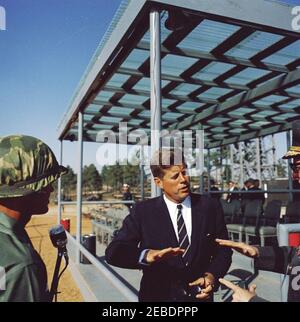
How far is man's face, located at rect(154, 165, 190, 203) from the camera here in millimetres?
1848

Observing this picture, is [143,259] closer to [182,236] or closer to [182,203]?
[182,236]

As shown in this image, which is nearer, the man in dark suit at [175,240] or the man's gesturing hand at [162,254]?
the man's gesturing hand at [162,254]

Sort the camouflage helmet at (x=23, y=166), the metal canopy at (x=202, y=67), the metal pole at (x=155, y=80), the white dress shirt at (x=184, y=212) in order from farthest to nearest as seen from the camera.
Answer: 1. the metal canopy at (x=202, y=67)
2. the metal pole at (x=155, y=80)
3. the white dress shirt at (x=184, y=212)
4. the camouflage helmet at (x=23, y=166)

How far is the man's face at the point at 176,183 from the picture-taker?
185 centimetres

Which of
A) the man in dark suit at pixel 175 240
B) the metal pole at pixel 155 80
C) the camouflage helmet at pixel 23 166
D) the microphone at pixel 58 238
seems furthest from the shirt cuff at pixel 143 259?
the metal pole at pixel 155 80

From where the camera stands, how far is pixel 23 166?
1.09 m

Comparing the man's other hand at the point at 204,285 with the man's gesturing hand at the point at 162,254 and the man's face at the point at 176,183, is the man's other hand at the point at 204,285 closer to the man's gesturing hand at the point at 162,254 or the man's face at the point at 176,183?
the man's gesturing hand at the point at 162,254

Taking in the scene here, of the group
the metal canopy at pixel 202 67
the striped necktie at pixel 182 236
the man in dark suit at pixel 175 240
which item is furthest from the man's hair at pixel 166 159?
the metal canopy at pixel 202 67

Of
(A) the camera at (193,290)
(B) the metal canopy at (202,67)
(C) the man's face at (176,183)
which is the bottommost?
(A) the camera at (193,290)

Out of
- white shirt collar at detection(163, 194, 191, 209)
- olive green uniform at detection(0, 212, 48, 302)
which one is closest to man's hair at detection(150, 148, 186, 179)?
white shirt collar at detection(163, 194, 191, 209)

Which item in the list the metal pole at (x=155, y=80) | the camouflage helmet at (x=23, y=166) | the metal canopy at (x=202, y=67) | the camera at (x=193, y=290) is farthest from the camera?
the metal canopy at (x=202, y=67)

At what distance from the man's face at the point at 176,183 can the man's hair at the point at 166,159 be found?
0.08 feet

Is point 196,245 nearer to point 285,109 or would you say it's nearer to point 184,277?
point 184,277

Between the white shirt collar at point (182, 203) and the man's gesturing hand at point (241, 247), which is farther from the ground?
the white shirt collar at point (182, 203)
